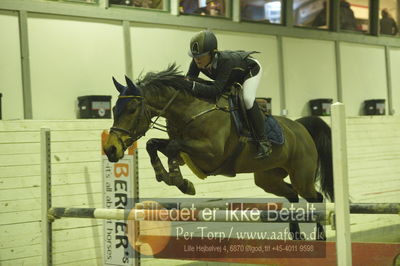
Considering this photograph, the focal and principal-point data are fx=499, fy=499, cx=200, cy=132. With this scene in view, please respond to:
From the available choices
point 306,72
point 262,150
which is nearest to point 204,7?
point 306,72

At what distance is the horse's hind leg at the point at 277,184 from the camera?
147 inches

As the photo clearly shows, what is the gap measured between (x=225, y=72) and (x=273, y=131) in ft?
1.98

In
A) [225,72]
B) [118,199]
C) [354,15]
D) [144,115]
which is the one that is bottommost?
[118,199]

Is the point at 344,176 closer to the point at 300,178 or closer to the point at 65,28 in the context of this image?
the point at 300,178

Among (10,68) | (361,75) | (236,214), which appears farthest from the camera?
(361,75)

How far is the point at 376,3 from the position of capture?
7391 mm

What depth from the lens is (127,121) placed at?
2.69m

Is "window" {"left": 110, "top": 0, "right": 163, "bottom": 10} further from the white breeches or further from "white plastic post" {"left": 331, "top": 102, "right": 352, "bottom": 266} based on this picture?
"white plastic post" {"left": 331, "top": 102, "right": 352, "bottom": 266}

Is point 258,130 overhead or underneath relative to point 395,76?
underneath

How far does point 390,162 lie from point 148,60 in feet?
11.3

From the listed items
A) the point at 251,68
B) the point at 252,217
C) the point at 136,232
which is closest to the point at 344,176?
the point at 252,217

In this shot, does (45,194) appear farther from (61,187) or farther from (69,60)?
(69,60)

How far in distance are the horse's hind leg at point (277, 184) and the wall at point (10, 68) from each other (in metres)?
2.12

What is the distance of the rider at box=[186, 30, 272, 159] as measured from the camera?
A: 114 inches
